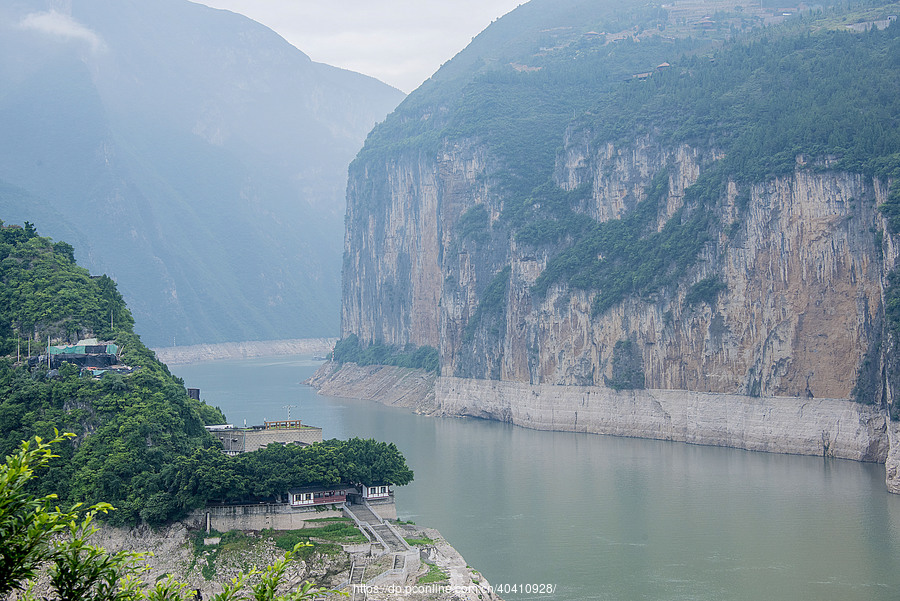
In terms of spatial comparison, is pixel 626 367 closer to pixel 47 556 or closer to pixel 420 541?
pixel 420 541

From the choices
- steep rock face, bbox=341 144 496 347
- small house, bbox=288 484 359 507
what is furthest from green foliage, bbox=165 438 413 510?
steep rock face, bbox=341 144 496 347

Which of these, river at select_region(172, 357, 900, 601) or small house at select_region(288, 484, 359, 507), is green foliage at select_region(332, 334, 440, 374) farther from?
small house at select_region(288, 484, 359, 507)

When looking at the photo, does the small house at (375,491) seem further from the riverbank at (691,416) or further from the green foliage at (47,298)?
the riverbank at (691,416)

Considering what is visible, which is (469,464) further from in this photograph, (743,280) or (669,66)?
(669,66)

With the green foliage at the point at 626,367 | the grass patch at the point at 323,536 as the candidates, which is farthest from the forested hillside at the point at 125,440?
the green foliage at the point at 626,367

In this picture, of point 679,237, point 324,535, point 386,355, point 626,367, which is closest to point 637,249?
point 679,237

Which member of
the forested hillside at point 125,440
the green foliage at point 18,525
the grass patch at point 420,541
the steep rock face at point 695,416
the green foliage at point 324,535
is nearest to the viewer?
the green foliage at point 18,525
